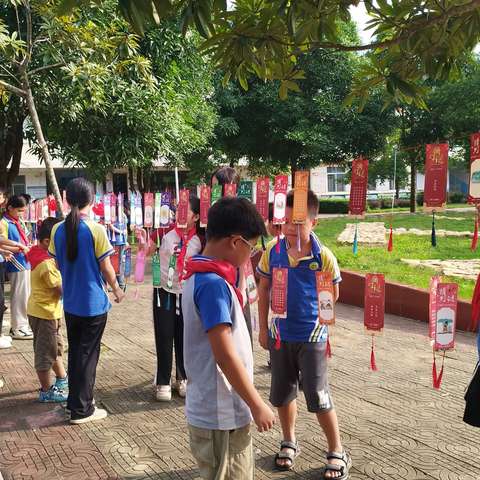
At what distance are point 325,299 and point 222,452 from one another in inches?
49.2

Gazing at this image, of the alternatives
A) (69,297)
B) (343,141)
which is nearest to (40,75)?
(69,297)

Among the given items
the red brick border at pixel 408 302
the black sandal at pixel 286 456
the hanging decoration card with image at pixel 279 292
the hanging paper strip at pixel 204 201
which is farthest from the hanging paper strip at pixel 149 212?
the red brick border at pixel 408 302

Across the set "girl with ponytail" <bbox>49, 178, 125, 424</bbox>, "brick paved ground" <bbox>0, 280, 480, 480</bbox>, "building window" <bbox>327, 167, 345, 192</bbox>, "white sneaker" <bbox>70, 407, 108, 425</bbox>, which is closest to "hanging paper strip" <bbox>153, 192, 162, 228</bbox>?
"girl with ponytail" <bbox>49, 178, 125, 424</bbox>

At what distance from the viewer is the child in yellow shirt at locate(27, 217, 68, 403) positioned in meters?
4.62

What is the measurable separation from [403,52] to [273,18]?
0.98 meters

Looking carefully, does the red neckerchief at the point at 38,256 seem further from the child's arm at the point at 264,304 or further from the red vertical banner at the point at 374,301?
the red vertical banner at the point at 374,301

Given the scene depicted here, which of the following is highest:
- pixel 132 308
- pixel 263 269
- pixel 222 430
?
pixel 263 269

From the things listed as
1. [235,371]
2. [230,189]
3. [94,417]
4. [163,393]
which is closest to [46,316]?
[94,417]

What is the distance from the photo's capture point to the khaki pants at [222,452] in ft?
7.70

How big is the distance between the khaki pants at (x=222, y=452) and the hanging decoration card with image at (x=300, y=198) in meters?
1.31

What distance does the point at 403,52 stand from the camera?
3.69m

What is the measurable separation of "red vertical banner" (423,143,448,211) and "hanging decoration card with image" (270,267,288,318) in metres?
0.91

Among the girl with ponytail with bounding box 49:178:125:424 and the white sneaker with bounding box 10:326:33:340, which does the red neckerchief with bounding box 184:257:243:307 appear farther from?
the white sneaker with bounding box 10:326:33:340

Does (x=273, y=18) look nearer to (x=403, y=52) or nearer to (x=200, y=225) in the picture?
(x=403, y=52)
